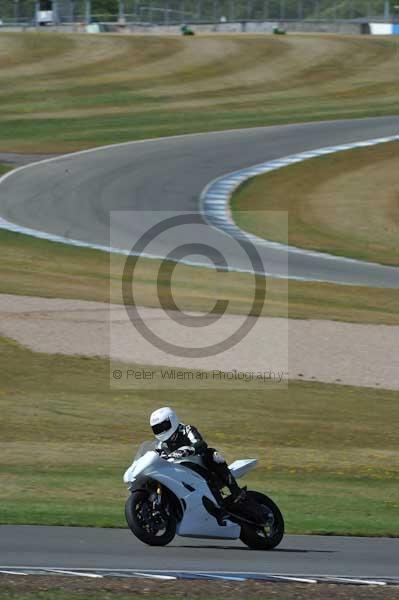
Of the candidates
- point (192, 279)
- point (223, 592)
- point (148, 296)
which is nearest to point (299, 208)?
point (192, 279)

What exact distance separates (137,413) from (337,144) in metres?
31.7

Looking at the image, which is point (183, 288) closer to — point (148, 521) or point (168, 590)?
point (148, 521)

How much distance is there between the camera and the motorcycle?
11.6m

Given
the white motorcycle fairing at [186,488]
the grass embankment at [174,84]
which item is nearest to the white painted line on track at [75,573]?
the white motorcycle fairing at [186,488]

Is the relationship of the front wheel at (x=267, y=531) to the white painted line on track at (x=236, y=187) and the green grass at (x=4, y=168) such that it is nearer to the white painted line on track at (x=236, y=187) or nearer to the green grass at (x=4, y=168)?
the white painted line on track at (x=236, y=187)

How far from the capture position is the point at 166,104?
5969cm

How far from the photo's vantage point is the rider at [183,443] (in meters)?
11.6

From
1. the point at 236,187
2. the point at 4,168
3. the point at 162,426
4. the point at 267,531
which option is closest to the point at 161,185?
the point at 236,187

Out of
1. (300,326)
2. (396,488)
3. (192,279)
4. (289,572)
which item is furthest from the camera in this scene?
(192,279)

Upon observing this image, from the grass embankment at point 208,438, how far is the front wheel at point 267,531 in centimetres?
98

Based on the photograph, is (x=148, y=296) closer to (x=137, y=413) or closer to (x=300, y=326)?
(x=300, y=326)

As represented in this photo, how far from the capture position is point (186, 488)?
11734 mm

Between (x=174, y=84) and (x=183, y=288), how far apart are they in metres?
38.3

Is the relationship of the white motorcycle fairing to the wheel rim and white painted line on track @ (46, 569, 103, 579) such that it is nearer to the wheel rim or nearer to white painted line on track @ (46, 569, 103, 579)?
the wheel rim
